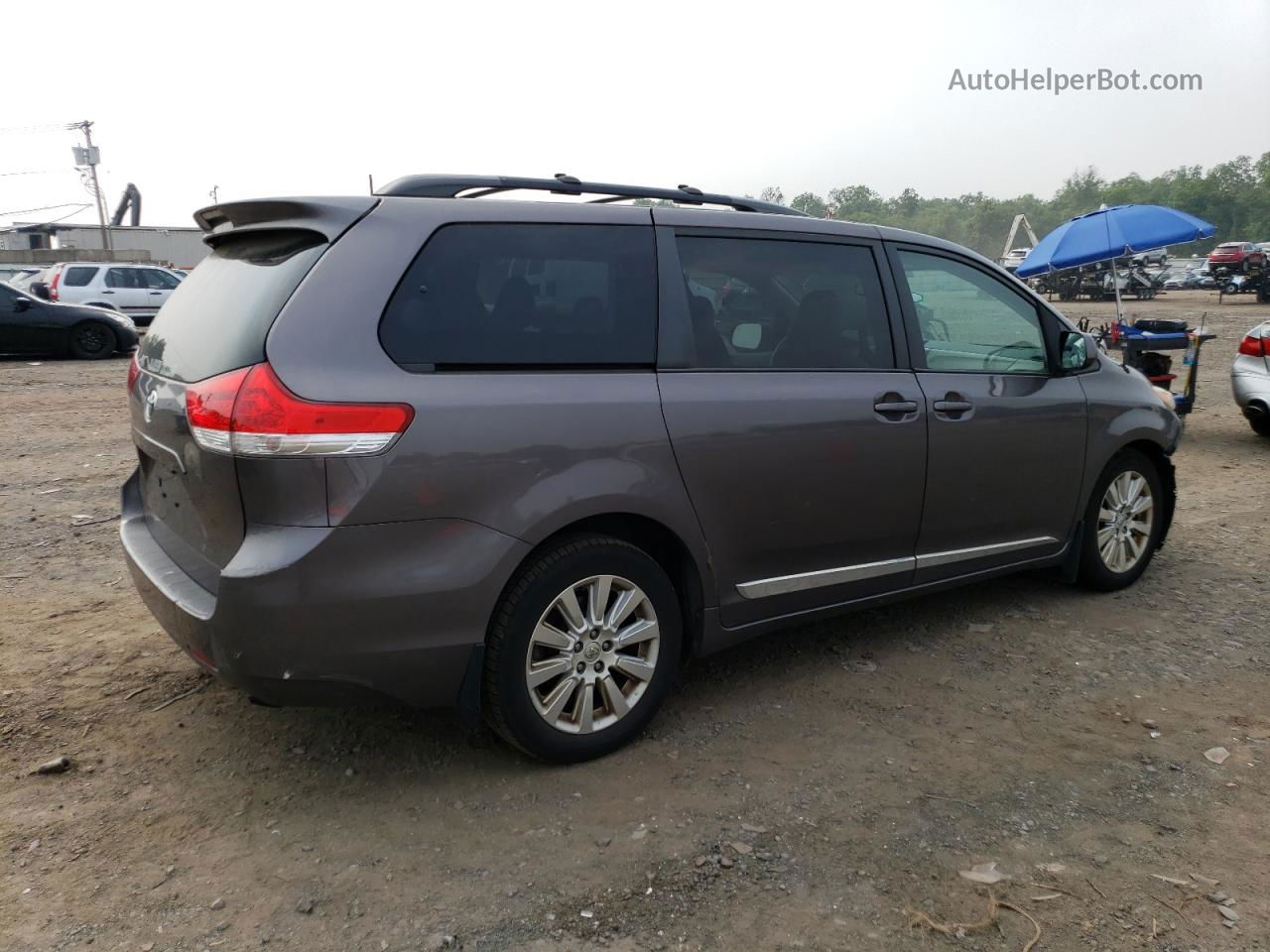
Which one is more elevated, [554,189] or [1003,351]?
[554,189]

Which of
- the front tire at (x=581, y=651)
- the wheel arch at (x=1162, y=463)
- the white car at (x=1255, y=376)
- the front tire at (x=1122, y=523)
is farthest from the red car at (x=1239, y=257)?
the front tire at (x=581, y=651)

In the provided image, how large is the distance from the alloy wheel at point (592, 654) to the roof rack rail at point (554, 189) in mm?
1306

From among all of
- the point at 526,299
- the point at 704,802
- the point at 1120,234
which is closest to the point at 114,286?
the point at 1120,234

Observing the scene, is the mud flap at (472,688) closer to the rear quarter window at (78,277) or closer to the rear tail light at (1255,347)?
the rear tail light at (1255,347)

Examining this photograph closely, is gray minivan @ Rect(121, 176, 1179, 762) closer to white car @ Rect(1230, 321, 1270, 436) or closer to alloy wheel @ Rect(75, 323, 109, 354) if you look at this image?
white car @ Rect(1230, 321, 1270, 436)

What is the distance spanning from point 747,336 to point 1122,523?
254 cm

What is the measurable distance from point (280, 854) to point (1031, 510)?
3.34 metres

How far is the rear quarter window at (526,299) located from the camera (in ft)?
9.75

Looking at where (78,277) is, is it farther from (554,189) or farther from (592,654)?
(592,654)

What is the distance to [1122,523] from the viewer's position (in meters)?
5.07

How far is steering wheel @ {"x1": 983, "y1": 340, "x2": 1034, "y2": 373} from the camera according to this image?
445cm

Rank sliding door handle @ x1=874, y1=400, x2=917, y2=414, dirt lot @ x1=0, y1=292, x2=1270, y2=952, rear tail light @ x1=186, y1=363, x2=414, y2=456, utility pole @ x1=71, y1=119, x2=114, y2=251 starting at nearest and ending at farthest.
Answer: dirt lot @ x1=0, y1=292, x2=1270, y2=952
rear tail light @ x1=186, y1=363, x2=414, y2=456
sliding door handle @ x1=874, y1=400, x2=917, y2=414
utility pole @ x1=71, y1=119, x2=114, y2=251

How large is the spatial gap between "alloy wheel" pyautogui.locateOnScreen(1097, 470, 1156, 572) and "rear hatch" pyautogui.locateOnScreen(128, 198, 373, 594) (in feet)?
12.4

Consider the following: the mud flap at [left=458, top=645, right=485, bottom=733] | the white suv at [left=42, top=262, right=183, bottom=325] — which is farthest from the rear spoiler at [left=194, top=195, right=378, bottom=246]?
the white suv at [left=42, top=262, right=183, bottom=325]
